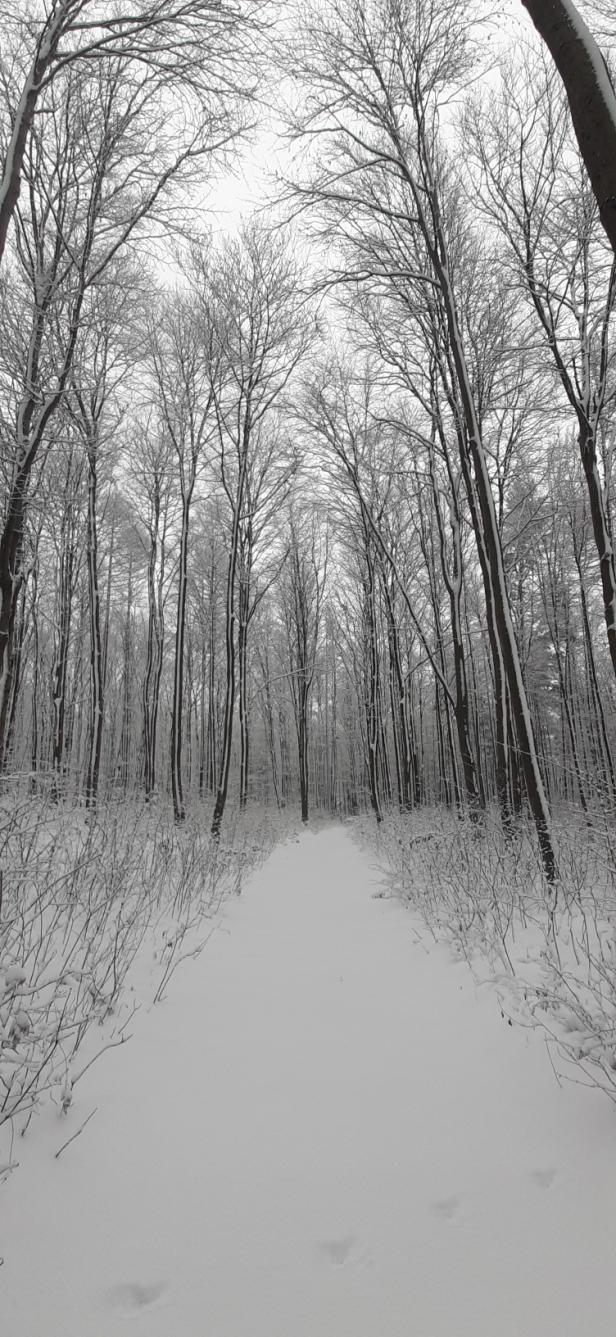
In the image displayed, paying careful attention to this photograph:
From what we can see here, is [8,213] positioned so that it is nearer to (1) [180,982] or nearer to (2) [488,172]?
(1) [180,982]

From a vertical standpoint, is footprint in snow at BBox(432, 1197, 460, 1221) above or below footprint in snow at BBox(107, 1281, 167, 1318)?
below

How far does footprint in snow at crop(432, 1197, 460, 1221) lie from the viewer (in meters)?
1.48

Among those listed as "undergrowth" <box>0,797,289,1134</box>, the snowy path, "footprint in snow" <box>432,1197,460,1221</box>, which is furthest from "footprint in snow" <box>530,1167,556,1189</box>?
"undergrowth" <box>0,797,289,1134</box>

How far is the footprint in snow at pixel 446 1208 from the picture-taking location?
1.48 metres

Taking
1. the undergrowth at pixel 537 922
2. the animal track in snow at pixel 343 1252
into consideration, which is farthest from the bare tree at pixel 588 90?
the animal track in snow at pixel 343 1252

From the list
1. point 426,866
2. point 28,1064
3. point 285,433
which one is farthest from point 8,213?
point 285,433

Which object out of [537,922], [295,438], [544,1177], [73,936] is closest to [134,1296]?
[544,1177]

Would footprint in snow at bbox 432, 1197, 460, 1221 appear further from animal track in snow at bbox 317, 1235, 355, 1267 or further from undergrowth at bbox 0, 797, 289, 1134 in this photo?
undergrowth at bbox 0, 797, 289, 1134

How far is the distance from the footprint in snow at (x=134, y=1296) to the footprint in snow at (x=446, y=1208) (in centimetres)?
74

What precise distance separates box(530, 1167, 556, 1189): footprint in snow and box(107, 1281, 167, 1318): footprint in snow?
1065 mm

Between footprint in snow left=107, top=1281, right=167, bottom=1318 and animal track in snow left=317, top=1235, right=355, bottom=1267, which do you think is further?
animal track in snow left=317, top=1235, right=355, bottom=1267

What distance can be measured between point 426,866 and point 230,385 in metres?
10.1

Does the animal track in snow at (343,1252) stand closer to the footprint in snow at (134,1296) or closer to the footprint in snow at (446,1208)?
the footprint in snow at (446,1208)

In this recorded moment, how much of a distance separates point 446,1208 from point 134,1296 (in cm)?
84
